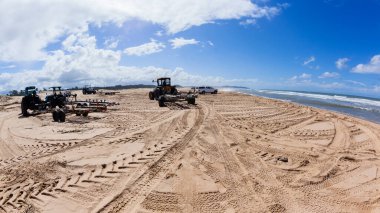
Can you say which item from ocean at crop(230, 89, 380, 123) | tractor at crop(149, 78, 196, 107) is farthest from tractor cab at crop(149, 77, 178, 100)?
ocean at crop(230, 89, 380, 123)

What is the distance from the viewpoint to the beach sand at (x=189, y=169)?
A: 5.88 meters

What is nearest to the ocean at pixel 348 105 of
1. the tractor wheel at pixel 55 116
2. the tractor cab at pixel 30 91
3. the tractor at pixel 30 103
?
the tractor wheel at pixel 55 116

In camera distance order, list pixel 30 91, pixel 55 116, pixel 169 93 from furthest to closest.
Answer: pixel 169 93 → pixel 30 91 → pixel 55 116

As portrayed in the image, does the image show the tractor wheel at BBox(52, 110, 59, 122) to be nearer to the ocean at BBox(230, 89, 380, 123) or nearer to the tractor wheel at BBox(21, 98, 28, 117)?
the tractor wheel at BBox(21, 98, 28, 117)

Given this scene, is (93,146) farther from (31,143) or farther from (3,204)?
(3,204)

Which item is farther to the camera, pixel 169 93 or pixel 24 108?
pixel 169 93

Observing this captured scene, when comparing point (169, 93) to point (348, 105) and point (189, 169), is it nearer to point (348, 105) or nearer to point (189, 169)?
point (189, 169)

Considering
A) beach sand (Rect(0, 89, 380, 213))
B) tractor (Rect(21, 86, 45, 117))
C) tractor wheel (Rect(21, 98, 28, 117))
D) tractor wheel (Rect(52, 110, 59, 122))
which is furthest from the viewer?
tractor (Rect(21, 86, 45, 117))

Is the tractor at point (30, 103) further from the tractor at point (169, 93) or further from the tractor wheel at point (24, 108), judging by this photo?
the tractor at point (169, 93)

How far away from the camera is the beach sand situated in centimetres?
588

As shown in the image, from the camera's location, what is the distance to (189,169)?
7.54m

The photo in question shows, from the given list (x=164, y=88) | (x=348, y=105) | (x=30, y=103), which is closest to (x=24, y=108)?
(x=30, y=103)

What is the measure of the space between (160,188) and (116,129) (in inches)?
279

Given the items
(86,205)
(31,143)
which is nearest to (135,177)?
(86,205)
